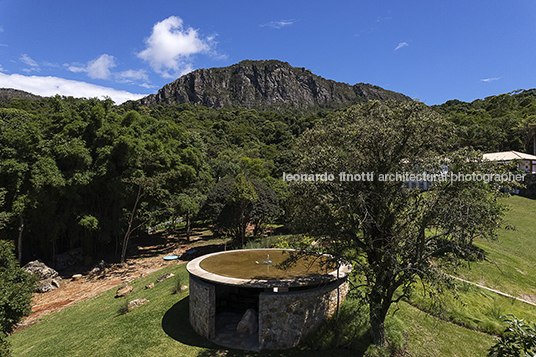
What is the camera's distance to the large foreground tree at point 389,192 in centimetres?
568

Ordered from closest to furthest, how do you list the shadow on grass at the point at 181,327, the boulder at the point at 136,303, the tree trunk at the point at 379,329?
the tree trunk at the point at 379,329
the shadow on grass at the point at 181,327
the boulder at the point at 136,303

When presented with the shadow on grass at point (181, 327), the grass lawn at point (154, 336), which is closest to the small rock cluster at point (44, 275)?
the grass lawn at point (154, 336)

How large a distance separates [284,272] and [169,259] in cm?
1158

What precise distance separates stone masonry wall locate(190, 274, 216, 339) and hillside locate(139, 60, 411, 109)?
12412 cm

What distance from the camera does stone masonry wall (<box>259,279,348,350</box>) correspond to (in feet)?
22.2

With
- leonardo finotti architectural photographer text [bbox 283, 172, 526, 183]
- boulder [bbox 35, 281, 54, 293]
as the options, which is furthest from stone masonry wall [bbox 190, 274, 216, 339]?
boulder [bbox 35, 281, 54, 293]

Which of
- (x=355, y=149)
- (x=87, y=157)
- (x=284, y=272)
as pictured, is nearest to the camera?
(x=355, y=149)

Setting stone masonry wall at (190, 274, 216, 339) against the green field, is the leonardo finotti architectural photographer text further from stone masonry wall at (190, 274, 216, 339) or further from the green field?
stone masonry wall at (190, 274, 216, 339)

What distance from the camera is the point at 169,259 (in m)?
17.2

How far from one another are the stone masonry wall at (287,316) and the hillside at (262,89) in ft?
411

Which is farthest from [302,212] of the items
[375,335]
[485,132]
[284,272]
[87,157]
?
[485,132]

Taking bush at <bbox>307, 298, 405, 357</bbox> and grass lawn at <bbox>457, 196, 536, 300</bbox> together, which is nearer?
bush at <bbox>307, 298, 405, 357</bbox>

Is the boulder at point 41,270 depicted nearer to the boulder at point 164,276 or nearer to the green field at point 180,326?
the green field at point 180,326

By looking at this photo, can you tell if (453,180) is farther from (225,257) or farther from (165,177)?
(165,177)
